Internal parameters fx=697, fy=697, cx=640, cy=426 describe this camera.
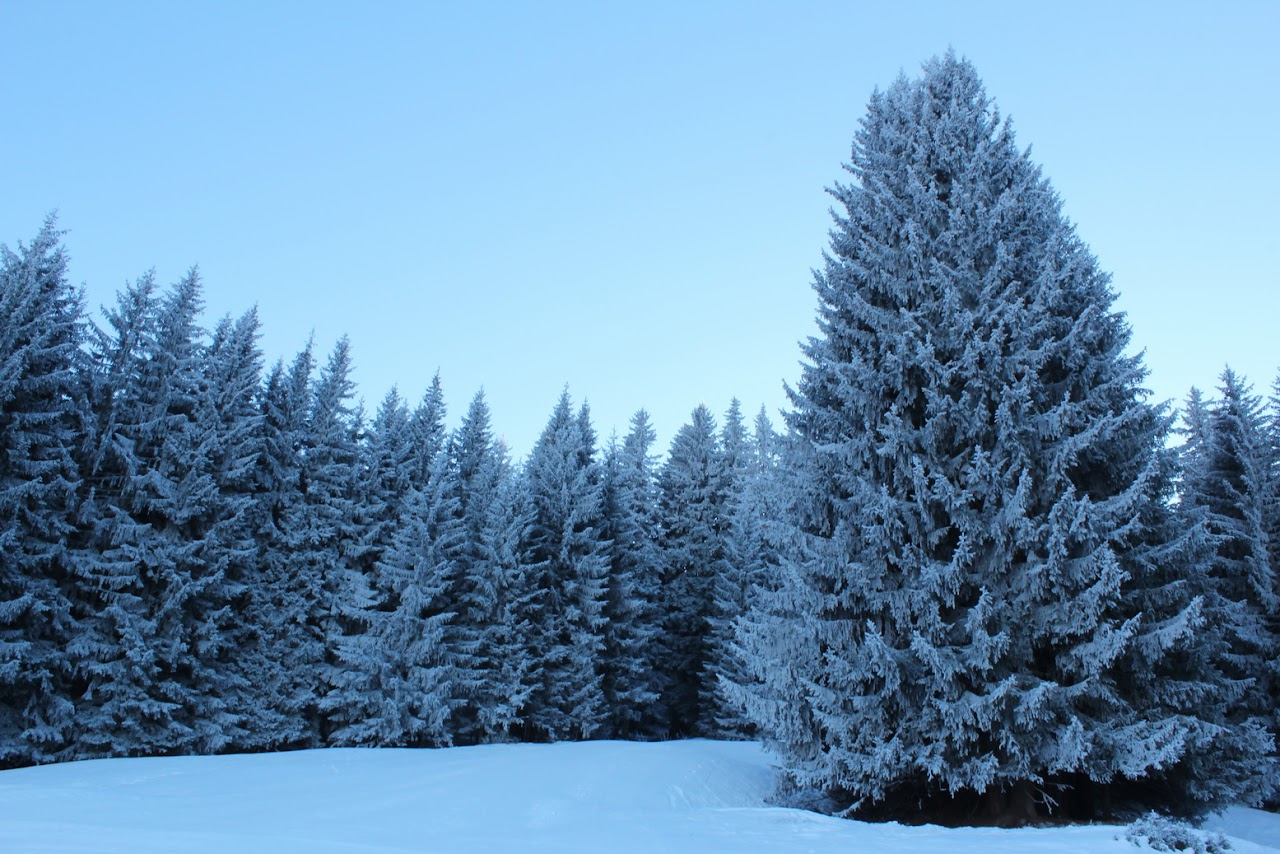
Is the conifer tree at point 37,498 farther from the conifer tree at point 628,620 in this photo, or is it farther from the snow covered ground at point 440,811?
the conifer tree at point 628,620

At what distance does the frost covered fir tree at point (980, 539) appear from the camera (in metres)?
7.79

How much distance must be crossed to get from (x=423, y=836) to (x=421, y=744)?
15683 mm

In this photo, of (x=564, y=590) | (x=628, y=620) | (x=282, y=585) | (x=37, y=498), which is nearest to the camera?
(x=37, y=498)

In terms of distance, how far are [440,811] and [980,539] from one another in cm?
693

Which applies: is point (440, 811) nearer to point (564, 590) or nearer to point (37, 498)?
point (37, 498)

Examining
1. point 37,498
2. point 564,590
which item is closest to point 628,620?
point 564,590

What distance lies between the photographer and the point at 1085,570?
7867 millimetres

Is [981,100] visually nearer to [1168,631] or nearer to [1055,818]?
[1168,631]

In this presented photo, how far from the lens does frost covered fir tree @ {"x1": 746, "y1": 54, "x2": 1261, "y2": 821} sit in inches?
307

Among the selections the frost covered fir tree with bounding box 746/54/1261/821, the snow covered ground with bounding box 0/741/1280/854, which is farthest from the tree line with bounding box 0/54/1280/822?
the snow covered ground with bounding box 0/741/1280/854

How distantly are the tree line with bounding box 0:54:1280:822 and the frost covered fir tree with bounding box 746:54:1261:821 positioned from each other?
2.0 inches

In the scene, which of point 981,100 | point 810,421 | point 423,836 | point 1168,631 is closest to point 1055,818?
point 1168,631

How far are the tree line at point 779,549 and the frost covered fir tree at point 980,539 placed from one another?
5 cm

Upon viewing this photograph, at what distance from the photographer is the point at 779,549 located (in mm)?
12641
